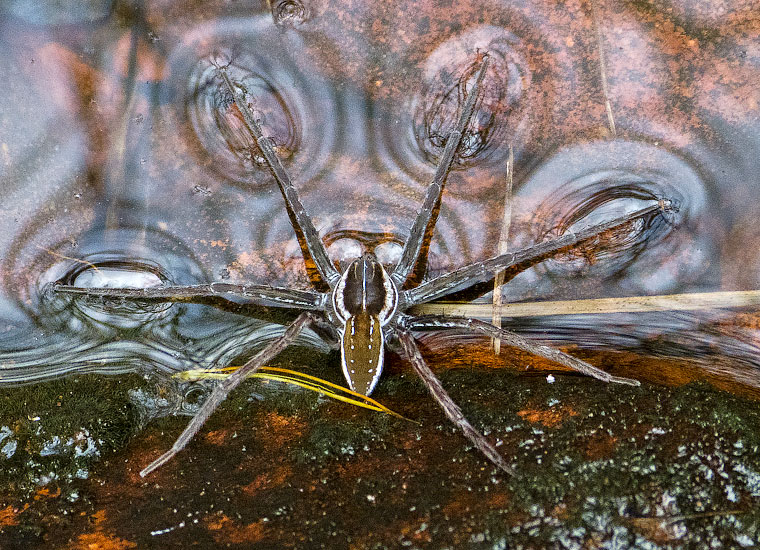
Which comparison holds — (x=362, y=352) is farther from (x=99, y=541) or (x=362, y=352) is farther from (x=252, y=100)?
(x=252, y=100)

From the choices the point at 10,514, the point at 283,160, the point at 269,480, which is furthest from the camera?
the point at 283,160

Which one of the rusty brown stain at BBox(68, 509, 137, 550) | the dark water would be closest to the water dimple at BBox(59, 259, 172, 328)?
the dark water

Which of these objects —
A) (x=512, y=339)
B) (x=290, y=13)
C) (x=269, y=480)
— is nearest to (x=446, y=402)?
(x=512, y=339)

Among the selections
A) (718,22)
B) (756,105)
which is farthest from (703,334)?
(718,22)

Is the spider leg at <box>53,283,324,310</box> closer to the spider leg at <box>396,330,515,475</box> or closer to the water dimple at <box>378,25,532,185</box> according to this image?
the spider leg at <box>396,330,515,475</box>

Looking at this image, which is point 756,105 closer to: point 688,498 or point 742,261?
point 742,261

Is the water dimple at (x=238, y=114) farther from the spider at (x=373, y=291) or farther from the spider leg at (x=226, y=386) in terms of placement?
the spider leg at (x=226, y=386)
